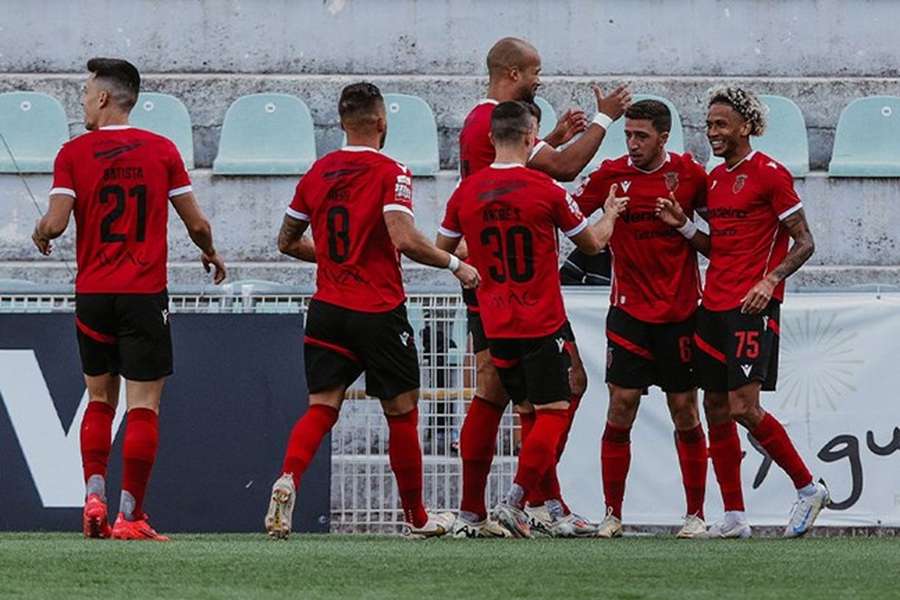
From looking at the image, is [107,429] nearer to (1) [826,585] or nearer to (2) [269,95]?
(1) [826,585]

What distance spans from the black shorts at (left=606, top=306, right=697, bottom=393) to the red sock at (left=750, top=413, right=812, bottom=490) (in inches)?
13.4

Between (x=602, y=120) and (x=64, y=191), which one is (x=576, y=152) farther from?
(x=64, y=191)

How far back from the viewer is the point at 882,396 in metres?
8.80

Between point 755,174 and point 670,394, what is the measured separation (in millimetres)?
987

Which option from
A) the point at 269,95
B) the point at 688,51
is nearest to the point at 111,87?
the point at 269,95

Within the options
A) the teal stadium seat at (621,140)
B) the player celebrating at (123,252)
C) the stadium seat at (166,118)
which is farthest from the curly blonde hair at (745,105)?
the stadium seat at (166,118)

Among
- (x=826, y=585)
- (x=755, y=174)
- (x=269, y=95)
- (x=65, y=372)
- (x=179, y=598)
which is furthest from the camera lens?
(x=269, y=95)

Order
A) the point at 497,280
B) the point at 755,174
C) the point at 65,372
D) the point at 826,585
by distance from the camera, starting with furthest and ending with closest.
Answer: the point at 65,372
the point at 755,174
the point at 497,280
the point at 826,585

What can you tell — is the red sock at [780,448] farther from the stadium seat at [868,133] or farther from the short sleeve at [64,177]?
the stadium seat at [868,133]

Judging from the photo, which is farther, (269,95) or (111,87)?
(269,95)

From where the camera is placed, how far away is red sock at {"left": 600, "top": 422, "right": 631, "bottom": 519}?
7.84 meters

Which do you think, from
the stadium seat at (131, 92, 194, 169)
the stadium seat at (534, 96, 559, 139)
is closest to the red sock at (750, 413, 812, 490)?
the stadium seat at (534, 96, 559, 139)

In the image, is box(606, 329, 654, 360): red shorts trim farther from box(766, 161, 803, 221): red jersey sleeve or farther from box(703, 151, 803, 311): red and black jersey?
box(766, 161, 803, 221): red jersey sleeve

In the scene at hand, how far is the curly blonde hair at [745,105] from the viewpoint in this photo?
768 centimetres
